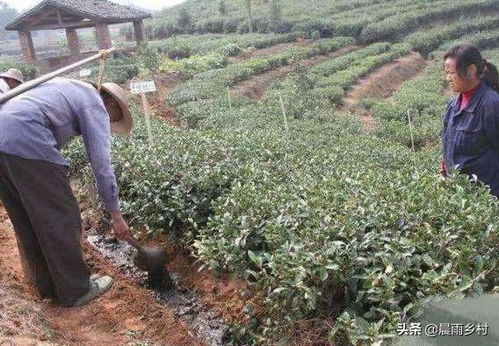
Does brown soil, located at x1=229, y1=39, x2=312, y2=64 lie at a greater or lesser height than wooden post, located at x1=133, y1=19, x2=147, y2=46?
lesser

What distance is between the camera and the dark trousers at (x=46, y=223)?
325 cm

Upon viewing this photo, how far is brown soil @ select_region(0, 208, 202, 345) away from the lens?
300 centimetres

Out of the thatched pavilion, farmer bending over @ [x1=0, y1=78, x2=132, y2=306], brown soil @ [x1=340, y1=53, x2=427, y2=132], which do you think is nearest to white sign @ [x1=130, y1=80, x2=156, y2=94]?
farmer bending over @ [x1=0, y1=78, x2=132, y2=306]

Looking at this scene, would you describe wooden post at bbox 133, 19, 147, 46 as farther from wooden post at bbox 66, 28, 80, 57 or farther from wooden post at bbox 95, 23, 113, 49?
wooden post at bbox 66, 28, 80, 57

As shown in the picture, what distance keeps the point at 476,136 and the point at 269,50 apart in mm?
28129

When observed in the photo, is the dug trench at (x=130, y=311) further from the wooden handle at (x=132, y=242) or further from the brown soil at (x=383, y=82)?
the brown soil at (x=383, y=82)

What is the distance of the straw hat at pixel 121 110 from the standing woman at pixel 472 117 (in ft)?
7.54

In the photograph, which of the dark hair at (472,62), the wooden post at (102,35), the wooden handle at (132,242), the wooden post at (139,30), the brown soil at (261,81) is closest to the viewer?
the dark hair at (472,62)

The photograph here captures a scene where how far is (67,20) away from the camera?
1048 inches

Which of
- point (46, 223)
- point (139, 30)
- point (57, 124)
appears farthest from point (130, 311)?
point (139, 30)

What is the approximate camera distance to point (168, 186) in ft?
14.8

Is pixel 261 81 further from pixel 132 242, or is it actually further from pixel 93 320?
pixel 93 320

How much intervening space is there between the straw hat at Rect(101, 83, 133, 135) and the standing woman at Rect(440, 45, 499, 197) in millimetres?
2299

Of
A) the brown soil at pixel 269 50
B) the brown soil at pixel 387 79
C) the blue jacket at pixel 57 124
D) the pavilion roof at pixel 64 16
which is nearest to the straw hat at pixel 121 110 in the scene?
the blue jacket at pixel 57 124
